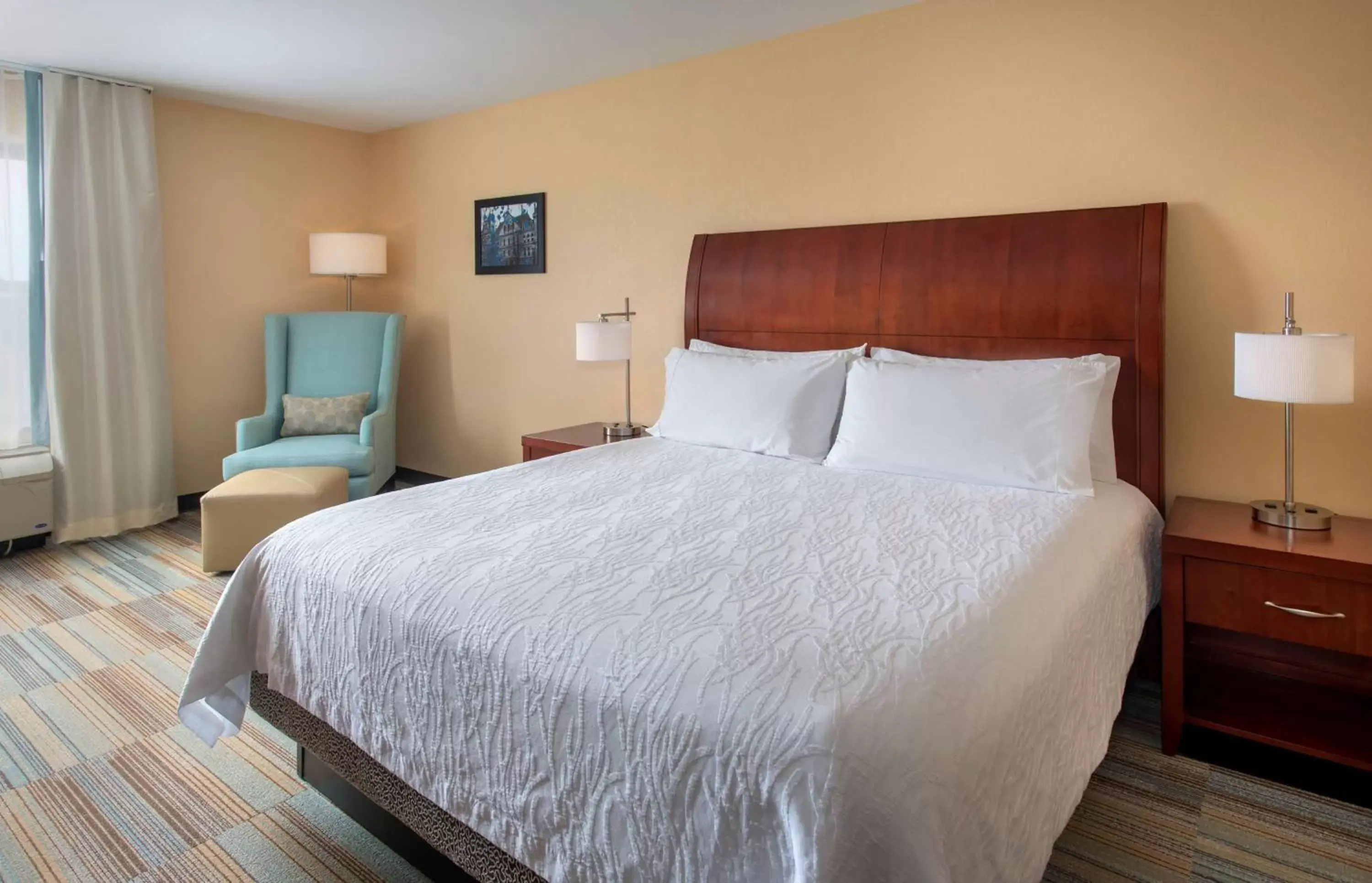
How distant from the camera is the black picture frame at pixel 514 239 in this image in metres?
4.39

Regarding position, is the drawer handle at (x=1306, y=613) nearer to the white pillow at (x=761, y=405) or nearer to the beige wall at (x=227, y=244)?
the white pillow at (x=761, y=405)

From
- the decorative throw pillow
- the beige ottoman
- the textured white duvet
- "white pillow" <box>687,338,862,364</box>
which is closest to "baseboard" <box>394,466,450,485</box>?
the decorative throw pillow

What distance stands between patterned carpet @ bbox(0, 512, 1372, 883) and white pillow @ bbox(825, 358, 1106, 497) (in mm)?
813

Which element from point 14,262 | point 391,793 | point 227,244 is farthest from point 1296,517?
Result: point 14,262

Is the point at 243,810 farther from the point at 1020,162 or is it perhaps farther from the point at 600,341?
the point at 1020,162

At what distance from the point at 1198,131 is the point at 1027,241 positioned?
22.8 inches

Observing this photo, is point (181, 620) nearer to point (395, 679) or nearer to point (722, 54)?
point (395, 679)

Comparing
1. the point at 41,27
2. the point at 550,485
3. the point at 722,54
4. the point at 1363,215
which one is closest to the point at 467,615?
the point at 550,485

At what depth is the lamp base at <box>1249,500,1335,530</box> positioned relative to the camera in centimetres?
215

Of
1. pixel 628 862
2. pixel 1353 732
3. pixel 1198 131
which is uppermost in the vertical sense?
pixel 1198 131

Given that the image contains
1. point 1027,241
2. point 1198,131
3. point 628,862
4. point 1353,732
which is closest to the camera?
point 628,862

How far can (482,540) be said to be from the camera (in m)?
1.82

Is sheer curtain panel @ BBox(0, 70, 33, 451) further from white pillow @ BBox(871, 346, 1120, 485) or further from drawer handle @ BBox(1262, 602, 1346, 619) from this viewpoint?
drawer handle @ BBox(1262, 602, 1346, 619)

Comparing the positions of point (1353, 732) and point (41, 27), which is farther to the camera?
point (41, 27)
